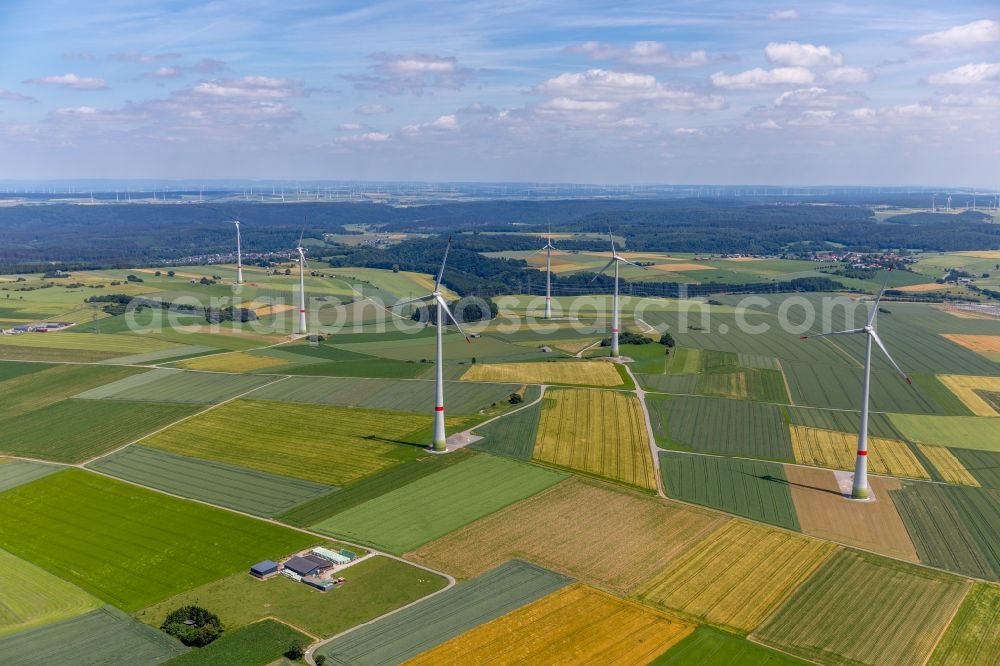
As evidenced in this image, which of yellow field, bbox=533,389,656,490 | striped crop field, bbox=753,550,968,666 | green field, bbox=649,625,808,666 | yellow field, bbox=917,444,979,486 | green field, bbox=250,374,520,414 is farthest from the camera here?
green field, bbox=250,374,520,414

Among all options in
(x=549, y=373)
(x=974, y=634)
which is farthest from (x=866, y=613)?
(x=549, y=373)

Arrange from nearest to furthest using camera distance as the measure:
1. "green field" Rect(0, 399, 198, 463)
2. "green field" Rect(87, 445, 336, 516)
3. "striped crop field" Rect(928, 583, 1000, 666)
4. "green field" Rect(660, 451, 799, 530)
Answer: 1. "striped crop field" Rect(928, 583, 1000, 666)
2. "green field" Rect(660, 451, 799, 530)
3. "green field" Rect(87, 445, 336, 516)
4. "green field" Rect(0, 399, 198, 463)

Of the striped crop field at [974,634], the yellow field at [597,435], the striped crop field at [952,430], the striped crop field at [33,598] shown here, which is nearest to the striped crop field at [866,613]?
the striped crop field at [974,634]

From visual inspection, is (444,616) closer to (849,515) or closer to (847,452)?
(849,515)

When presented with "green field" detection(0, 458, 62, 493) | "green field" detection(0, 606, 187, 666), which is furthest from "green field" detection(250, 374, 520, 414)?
"green field" detection(0, 606, 187, 666)

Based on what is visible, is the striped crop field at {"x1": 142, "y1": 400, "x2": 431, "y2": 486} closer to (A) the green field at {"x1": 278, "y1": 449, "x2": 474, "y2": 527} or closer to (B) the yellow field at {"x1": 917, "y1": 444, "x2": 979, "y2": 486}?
(A) the green field at {"x1": 278, "y1": 449, "x2": 474, "y2": 527}

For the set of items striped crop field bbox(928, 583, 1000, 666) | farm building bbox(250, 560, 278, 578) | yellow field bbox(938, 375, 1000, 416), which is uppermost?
yellow field bbox(938, 375, 1000, 416)

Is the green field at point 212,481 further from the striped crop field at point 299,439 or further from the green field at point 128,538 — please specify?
the green field at point 128,538

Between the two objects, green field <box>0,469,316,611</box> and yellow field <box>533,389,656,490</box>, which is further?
yellow field <box>533,389,656,490</box>
